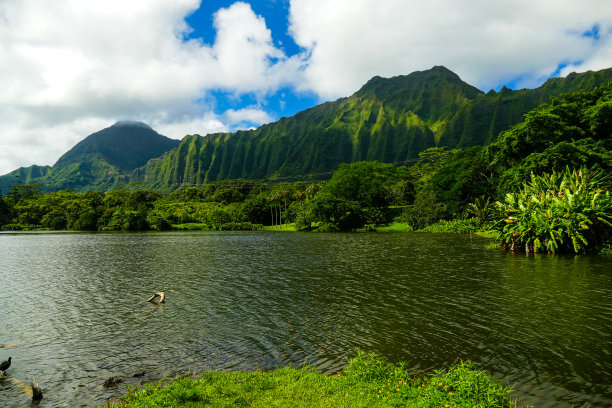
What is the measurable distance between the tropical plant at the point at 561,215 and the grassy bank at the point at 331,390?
115ft

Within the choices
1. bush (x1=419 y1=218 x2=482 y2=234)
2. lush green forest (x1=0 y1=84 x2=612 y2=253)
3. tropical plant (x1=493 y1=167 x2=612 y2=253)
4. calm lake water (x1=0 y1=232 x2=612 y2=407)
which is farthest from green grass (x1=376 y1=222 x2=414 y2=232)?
calm lake water (x1=0 y1=232 x2=612 y2=407)

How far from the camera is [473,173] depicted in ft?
282

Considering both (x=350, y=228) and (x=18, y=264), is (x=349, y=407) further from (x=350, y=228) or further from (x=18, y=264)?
(x=350, y=228)

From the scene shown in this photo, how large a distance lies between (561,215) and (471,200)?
50291 mm

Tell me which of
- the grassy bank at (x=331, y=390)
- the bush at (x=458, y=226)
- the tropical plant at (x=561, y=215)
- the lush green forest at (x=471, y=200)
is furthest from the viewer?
the bush at (x=458, y=226)

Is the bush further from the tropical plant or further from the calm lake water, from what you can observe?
the calm lake water

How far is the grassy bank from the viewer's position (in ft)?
27.9

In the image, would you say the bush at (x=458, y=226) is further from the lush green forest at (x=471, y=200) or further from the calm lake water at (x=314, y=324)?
the calm lake water at (x=314, y=324)

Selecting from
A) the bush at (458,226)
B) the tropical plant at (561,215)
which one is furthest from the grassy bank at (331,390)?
the bush at (458,226)

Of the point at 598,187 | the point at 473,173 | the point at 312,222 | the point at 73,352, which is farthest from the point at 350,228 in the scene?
the point at 73,352

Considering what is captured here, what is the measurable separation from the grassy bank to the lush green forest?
3684 centimetres

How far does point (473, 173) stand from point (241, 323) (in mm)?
83767

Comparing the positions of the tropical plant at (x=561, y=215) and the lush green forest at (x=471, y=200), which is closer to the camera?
the tropical plant at (x=561, y=215)

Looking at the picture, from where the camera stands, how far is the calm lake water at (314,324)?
11.8 metres
